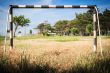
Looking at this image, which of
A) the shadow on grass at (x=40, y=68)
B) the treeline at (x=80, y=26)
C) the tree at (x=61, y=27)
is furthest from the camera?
the tree at (x=61, y=27)

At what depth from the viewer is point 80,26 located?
4781 centimetres

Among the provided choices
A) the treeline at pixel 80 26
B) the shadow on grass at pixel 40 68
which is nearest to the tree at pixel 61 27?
the treeline at pixel 80 26

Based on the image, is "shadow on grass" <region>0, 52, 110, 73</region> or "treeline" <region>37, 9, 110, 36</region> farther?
"treeline" <region>37, 9, 110, 36</region>

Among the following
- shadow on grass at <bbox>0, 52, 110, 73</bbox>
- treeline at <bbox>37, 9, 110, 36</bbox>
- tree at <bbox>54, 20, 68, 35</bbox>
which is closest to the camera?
shadow on grass at <bbox>0, 52, 110, 73</bbox>

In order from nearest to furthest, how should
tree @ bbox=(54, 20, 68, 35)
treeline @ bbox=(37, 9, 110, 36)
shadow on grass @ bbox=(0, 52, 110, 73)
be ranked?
shadow on grass @ bbox=(0, 52, 110, 73) → treeline @ bbox=(37, 9, 110, 36) → tree @ bbox=(54, 20, 68, 35)

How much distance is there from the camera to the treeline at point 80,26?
39.2 meters

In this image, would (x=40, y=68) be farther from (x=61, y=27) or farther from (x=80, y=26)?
(x=61, y=27)

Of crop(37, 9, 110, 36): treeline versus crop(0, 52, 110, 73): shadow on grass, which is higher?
crop(37, 9, 110, 36): treeline

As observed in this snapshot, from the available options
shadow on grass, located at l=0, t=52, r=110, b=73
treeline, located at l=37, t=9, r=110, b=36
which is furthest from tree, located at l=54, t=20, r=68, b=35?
shadow on grass, located at l=0, t=52, r=110, b=73

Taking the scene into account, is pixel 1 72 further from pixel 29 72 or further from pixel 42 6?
pixel 42 6

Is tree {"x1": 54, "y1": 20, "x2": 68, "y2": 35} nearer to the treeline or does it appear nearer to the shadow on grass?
the treeline

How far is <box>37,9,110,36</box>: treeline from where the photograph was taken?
39.2 meters

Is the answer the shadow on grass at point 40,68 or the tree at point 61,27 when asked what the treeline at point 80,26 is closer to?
the tree at point 61,27

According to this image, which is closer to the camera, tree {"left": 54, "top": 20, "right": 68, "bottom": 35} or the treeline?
the treeline
